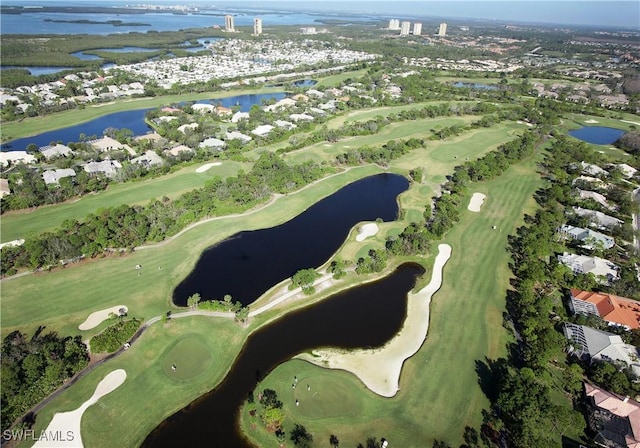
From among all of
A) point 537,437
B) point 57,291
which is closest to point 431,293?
point 537,437

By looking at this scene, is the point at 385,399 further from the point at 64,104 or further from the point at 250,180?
the point at 64,104

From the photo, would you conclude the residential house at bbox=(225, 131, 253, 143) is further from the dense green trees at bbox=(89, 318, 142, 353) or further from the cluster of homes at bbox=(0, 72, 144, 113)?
the dense green trees at bbox=(89, 318, 142, 353)

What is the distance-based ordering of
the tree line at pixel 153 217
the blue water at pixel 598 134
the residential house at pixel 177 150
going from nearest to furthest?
the tree line at pixel 153 217
the residential house at pixel 177 150
the blue water at pixel 598 134

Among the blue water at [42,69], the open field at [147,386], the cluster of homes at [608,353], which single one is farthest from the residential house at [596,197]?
the blue water at [42,69]

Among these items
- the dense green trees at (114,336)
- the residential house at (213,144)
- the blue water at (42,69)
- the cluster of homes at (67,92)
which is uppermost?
the blue water at (42,69)

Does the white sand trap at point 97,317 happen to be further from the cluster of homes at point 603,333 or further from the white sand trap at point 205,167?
the cluster of homes at point 603,333

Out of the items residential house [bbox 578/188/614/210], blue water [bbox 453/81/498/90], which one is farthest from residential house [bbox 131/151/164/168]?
blue water [bbox 453/81/498/90]
